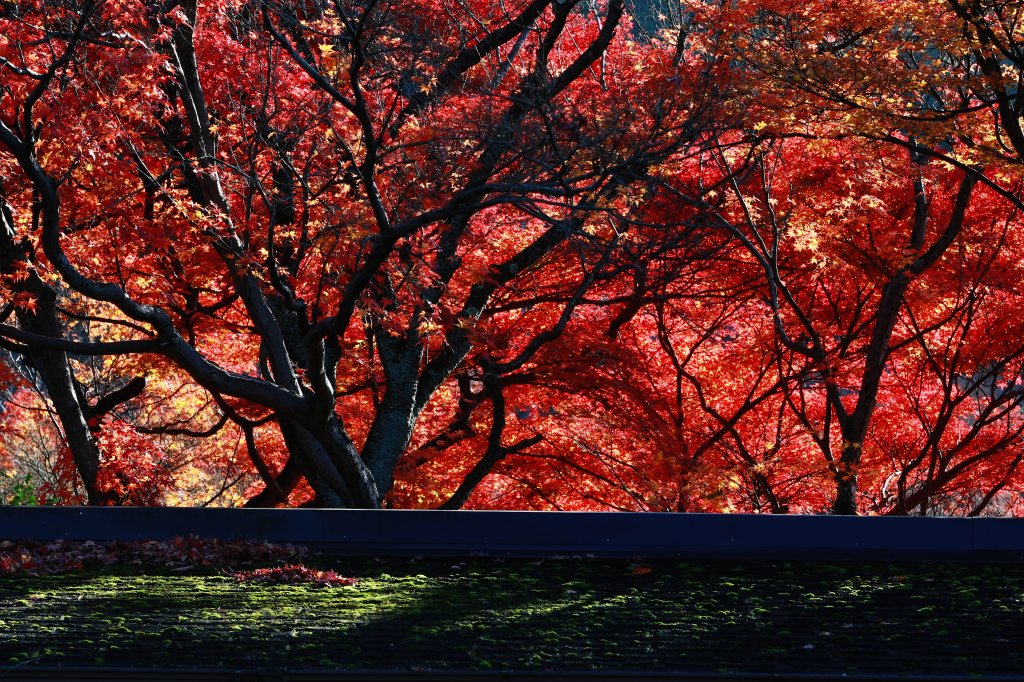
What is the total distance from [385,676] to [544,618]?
1384mm

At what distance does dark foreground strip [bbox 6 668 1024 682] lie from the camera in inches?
190

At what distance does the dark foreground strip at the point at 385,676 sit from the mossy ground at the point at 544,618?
0.50 ft

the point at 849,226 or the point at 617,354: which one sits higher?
the point at 849,226

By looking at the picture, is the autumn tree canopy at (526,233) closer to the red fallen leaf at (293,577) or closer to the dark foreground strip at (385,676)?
the red fallen leaf at (293,577)

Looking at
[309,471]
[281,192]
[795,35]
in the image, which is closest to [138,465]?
[309,471]

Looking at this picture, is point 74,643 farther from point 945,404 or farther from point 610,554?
point 945,404

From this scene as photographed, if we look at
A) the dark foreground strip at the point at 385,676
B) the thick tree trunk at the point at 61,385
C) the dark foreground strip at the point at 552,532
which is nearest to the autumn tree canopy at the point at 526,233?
the thick tree trunk at the point at 61,385

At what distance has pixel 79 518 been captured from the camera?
7820 mm

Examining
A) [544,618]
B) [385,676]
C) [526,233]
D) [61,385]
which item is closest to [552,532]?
[544,618]

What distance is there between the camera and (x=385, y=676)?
4863 millimetres

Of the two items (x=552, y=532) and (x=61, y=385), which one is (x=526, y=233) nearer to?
(x=61, y=385)

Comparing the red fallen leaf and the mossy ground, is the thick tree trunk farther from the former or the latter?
the red fallen leaf

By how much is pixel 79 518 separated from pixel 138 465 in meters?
7.14

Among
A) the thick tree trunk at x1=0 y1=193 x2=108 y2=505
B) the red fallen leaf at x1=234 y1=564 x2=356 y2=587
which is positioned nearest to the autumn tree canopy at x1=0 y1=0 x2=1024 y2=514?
the thick tree trunk at x1=0 y1=193 x2=108 y2=505
